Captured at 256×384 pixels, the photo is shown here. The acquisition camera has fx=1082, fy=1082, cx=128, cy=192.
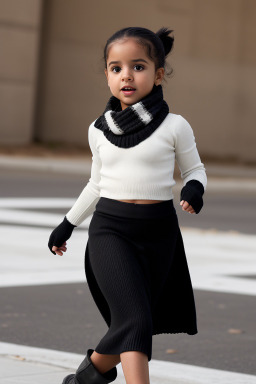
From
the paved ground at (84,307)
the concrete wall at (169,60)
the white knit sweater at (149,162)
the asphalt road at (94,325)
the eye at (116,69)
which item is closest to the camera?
the white knit sweater at (149,162)

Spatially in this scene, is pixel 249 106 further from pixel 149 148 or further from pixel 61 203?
pixel 149 148

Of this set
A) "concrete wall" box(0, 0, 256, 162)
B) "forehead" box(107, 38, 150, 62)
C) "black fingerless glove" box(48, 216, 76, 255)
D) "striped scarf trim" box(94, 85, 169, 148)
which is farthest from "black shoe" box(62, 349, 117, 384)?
"concrete wall" box(0, 0, 256, 162)

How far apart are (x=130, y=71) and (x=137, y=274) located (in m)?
0.84

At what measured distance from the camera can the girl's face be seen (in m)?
4.47

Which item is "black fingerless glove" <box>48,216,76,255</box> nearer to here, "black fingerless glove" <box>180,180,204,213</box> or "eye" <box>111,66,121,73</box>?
"black fingerless glove" <box>180,180,204,213</box>

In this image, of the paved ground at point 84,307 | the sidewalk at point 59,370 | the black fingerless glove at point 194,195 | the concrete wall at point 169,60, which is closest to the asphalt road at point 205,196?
the paved ground at point 84,307

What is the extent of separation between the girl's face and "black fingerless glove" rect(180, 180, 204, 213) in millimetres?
429

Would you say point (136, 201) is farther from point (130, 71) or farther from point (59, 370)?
point (59, 370)

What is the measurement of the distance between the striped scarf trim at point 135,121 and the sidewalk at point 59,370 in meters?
1.48

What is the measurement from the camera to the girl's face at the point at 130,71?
176 inches

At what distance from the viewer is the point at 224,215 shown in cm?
1667

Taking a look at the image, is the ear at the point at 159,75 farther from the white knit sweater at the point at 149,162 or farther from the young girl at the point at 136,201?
the white knit sweater at the point at 149,162

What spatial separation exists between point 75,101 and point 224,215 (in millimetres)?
16630

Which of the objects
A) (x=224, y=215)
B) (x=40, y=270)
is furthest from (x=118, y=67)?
(x=224, y=215)
